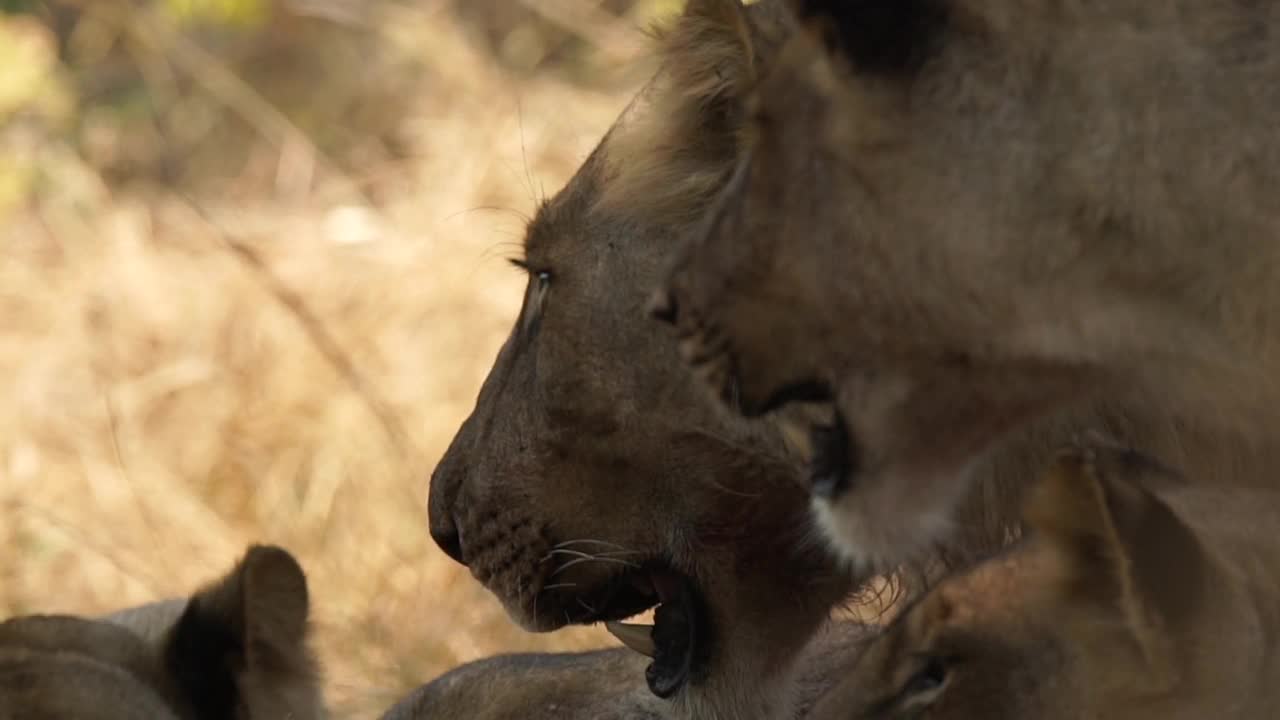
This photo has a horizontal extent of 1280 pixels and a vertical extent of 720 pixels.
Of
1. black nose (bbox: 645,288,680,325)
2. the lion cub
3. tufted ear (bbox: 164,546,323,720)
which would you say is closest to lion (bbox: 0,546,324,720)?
tufted ear (bbox: 164,546,323,720)

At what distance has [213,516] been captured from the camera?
483cm

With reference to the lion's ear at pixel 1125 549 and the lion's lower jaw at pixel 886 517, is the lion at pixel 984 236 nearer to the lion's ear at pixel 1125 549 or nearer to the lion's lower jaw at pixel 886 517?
the lion's lower jaw at pixel 886 517

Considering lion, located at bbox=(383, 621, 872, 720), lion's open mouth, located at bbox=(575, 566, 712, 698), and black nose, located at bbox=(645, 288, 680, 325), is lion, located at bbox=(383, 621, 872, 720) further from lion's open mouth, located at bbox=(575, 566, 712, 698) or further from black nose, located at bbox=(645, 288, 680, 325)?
black nose, located at bbox=(645, 288, 680, 325)

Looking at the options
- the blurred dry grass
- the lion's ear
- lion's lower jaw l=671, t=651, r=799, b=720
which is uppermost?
the lion's ear

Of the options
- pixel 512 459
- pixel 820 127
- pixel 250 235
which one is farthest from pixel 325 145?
pixel 820 127

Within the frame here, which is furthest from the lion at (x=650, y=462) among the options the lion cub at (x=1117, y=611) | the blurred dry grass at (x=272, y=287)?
the blurred dry grass at (x=272, y=287)

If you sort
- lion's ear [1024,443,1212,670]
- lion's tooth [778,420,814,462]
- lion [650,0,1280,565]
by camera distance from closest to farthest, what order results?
lion's ear [1024,443,1212,670] → lion [650,0,1280,565] → lion's tooth [778,420,814,462]

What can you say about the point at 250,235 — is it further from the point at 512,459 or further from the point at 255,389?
the point at 512,459

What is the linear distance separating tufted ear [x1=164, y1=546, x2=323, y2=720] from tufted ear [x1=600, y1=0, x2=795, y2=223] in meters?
0.63

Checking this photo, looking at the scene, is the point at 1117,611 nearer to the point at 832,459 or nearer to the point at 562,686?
the point at 832,459

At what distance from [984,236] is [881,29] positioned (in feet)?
0.61

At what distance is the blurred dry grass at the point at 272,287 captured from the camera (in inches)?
178

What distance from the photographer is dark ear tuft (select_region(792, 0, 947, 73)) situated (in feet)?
5.84

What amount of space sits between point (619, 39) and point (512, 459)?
3863 mm
